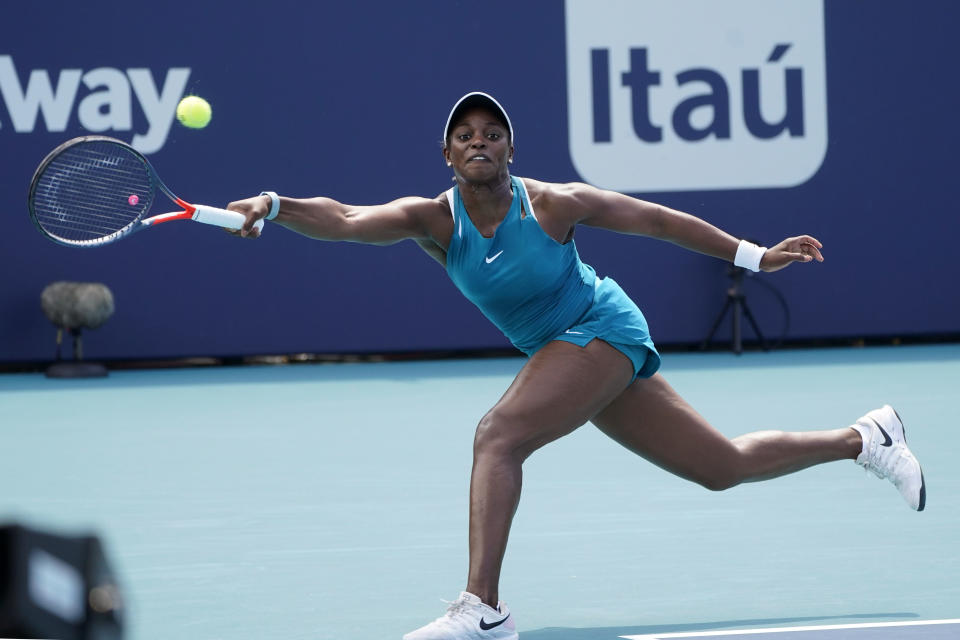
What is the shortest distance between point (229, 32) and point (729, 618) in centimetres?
819

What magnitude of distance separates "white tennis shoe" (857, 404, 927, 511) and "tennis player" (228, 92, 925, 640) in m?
0.43

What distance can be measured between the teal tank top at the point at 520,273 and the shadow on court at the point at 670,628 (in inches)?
31.4

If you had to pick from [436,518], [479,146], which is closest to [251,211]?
[479,146]

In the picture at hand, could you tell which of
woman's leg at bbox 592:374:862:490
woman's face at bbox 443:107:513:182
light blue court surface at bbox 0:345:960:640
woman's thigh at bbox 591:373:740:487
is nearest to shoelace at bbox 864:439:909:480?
light blue court surface at bbox 0:345:960:640

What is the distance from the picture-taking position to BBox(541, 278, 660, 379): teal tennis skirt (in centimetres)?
381

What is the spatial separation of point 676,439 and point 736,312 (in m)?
7.45

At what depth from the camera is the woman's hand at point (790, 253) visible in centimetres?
409

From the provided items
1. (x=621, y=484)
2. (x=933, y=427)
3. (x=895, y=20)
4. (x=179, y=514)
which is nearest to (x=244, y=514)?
(x=179, y=514)

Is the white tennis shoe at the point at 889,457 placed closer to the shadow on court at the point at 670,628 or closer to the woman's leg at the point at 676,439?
the woman's leg at the point at 676,439

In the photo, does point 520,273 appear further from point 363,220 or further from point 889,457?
point 889,457

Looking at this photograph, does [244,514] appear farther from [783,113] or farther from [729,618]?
[783,113]

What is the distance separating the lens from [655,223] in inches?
158

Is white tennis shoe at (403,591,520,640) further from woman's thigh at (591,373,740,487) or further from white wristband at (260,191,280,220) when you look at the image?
white wristband at (260,191,280,220)

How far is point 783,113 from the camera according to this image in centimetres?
1132
